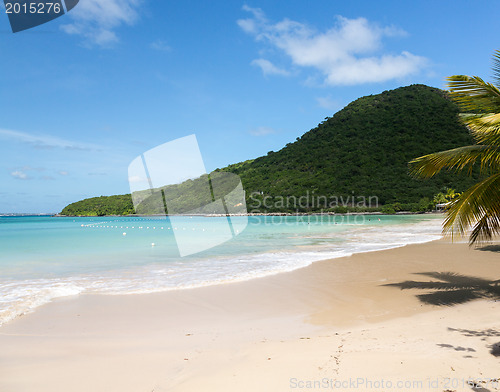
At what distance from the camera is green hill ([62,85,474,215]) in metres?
66.2

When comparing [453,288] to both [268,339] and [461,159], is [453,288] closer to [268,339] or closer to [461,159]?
[461,159]

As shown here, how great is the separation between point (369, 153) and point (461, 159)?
69313mm

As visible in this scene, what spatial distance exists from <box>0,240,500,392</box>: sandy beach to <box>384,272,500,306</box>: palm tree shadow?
3 cm

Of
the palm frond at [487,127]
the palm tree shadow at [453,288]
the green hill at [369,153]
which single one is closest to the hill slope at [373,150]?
the green hill at [369,153]

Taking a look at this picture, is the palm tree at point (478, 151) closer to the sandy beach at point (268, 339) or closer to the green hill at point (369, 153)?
the sandy beach at point (268, 339)

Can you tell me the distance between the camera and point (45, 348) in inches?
171

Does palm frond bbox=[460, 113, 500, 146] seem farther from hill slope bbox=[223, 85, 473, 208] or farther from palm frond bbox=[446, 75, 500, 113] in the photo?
hill slope bbox=[223, 85, 473, 208]

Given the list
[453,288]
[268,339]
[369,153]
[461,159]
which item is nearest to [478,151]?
[461,159]

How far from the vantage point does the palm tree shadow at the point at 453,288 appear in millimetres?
6206

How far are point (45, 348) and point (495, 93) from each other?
829 centimetres

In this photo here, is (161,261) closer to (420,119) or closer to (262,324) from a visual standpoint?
(262,324)

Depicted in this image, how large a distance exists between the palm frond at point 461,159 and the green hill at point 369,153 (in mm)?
61169

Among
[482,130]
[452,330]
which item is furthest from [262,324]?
[482,130]

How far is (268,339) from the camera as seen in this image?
4516 millimetres
